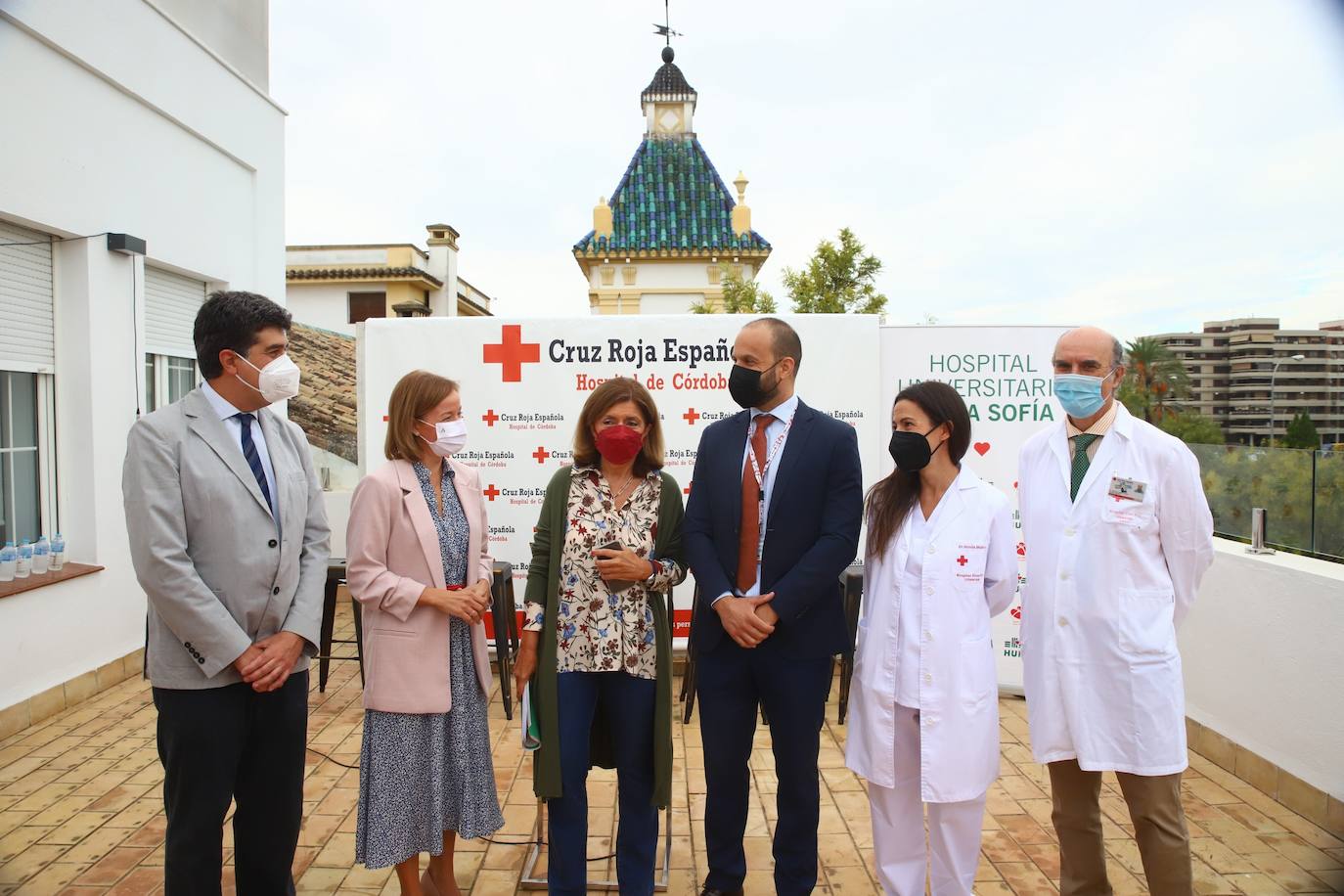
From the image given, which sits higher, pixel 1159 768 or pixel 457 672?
pixel 457 672

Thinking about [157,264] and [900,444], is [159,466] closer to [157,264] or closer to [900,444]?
[900,444]

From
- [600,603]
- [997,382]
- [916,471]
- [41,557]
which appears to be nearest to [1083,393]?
[916,471]

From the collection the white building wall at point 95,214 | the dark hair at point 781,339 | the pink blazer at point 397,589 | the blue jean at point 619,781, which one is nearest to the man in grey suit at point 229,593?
the pink blazer at point 397,589

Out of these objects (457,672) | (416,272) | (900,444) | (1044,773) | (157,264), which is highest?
(416,272)

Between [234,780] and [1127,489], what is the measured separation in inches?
101

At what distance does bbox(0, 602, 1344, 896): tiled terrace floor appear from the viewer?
278 centimetres

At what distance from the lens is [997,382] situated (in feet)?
15.4

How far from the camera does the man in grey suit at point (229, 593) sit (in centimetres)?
200

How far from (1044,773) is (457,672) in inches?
109

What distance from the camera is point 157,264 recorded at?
570cm

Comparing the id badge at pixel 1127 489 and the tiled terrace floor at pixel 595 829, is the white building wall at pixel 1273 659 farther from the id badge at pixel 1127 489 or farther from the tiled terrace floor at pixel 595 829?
the id badge at pixel 1127 489

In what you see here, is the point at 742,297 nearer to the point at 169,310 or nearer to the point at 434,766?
the point at 169,310

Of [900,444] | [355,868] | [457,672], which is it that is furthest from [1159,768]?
[355,868]

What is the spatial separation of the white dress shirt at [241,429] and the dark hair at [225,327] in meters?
0.06
